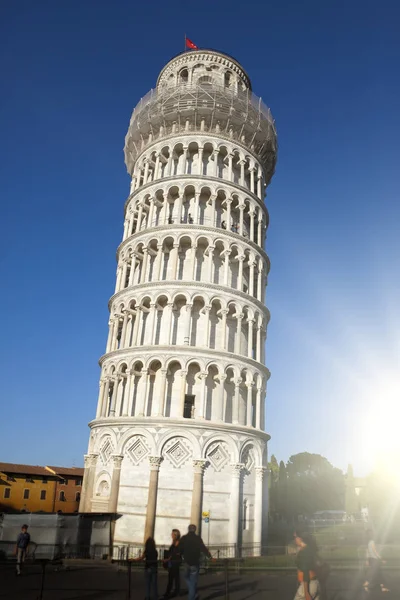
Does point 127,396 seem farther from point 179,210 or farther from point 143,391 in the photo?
point 179,210

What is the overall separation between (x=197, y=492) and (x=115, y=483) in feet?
18.6

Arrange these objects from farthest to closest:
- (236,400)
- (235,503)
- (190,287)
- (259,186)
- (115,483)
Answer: (259,186)
(190,287)
(236,400)
(115,483)
(235,503)

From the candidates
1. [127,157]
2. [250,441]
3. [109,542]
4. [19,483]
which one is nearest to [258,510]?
[250,441]

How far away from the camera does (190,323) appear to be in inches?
1394

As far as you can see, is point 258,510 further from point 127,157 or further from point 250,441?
point 127,157

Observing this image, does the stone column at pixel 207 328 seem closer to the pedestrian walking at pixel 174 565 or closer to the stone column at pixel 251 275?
the stone column at pixel 251 275

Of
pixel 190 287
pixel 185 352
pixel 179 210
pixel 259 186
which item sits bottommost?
pixel 185 352

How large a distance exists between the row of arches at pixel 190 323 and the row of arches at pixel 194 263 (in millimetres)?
1675

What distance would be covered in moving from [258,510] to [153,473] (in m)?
8.04

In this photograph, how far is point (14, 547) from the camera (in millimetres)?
26031

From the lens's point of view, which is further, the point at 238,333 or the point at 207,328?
the point at 238,333

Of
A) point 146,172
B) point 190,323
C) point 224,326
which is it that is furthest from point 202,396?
point 146,172

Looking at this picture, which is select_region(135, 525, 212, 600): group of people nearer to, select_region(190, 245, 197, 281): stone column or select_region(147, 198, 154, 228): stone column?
select_region(190, 245, 197, 281): stone column

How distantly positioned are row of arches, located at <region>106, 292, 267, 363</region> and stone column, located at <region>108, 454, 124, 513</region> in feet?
26.1
